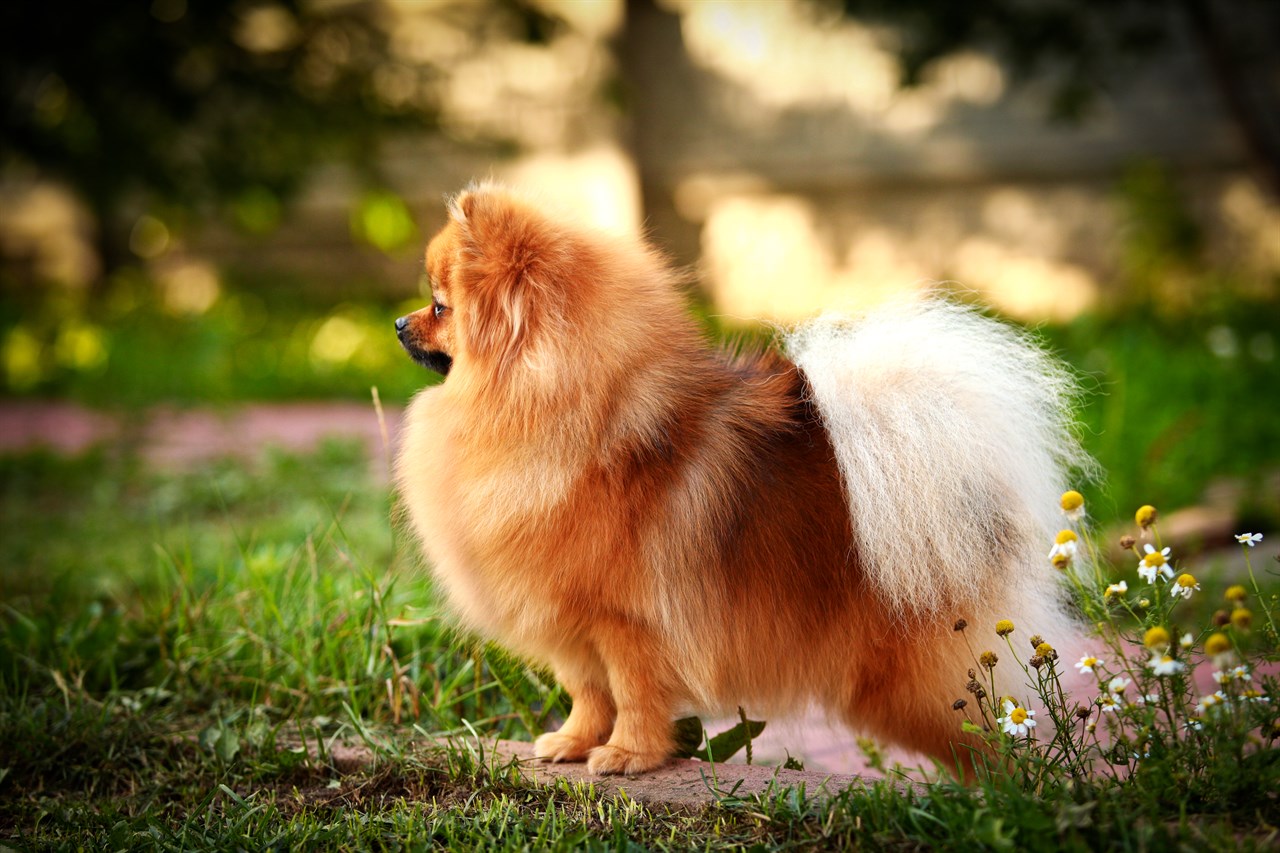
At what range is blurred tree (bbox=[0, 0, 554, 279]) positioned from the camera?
664cm

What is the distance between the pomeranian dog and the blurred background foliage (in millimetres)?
3646

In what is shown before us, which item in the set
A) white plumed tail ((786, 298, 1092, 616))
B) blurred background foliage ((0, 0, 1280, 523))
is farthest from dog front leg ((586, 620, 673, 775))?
blurred background foliage ((0, 0, 1280, 523))

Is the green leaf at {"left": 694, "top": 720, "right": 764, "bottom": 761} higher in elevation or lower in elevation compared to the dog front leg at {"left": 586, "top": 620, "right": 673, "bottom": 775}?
lower

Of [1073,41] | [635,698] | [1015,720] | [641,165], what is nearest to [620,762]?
[635,698]

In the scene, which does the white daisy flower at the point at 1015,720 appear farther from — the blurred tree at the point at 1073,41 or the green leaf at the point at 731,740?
the blurred tree at the point at 1073,41

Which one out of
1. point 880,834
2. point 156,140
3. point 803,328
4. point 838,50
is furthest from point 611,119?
point 880,834

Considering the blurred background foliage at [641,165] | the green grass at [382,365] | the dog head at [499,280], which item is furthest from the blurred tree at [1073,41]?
the dog head at [499,280]

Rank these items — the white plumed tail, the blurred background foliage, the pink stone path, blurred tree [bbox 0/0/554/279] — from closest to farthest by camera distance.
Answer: the white plumed tail
the pink stone path
blurred tree [bbox 0/0/554/279]
the blurred background foliage

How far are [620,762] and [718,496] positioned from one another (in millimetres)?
624

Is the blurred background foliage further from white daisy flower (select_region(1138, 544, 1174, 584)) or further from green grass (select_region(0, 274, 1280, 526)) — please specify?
white daisy flower (select_region(1138, 544, 1174, 584))

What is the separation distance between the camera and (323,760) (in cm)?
258

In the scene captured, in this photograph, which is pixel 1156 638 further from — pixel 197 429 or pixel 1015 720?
pixel 197 429

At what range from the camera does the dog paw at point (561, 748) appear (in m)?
2.56

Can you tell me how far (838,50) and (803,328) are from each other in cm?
853
